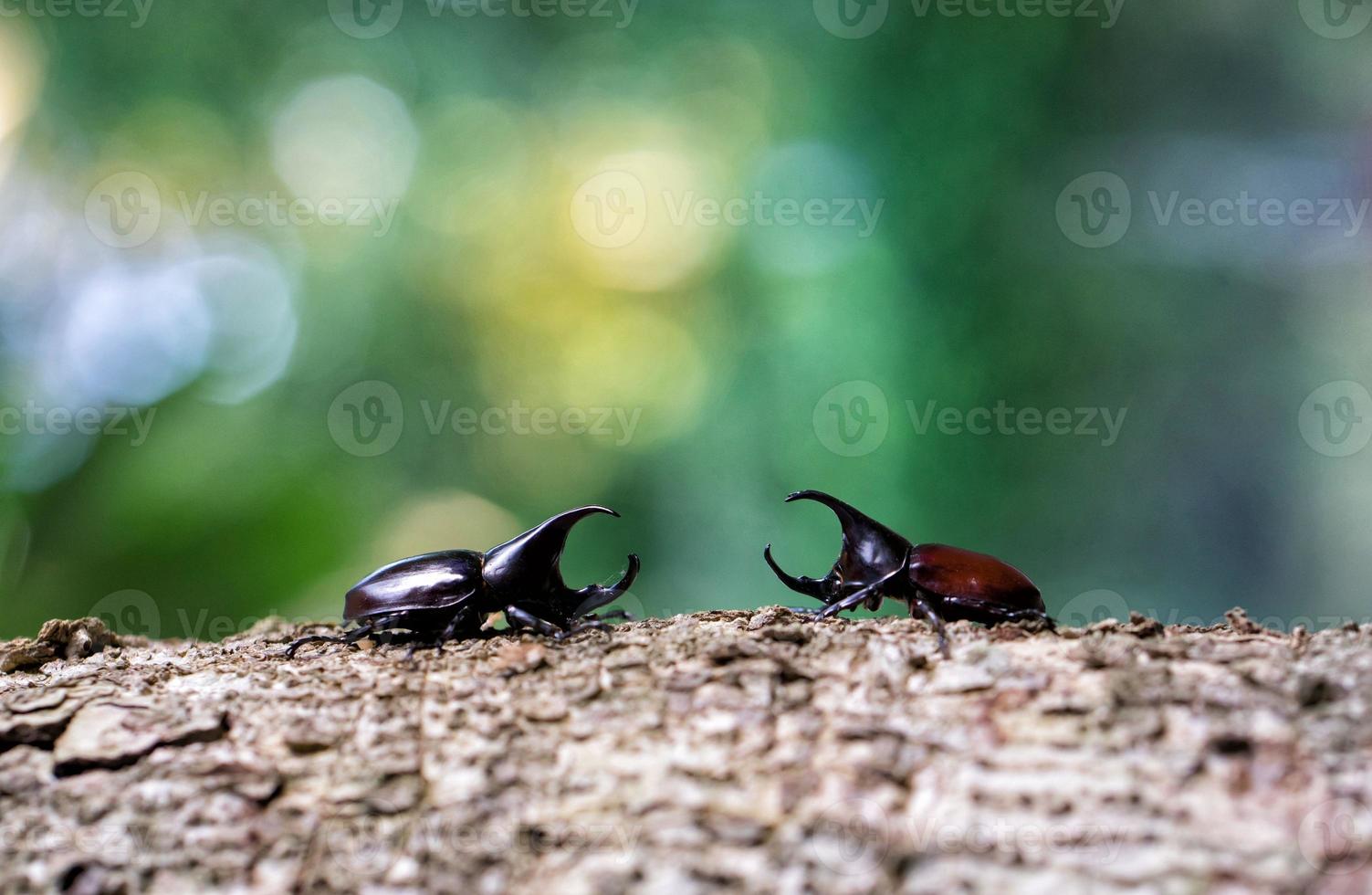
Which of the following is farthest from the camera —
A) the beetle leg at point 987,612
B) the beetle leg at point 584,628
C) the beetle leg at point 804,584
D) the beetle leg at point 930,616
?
the beetle leg at point 804,584

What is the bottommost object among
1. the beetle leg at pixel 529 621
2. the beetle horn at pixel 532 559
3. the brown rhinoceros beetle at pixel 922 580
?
the beetle leg at pixel 529 621

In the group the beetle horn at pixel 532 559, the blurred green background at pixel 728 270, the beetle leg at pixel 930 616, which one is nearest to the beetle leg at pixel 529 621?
the beetle horn at pixel 532 559

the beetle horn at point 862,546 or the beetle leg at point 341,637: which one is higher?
the beetle horn at point 862,546

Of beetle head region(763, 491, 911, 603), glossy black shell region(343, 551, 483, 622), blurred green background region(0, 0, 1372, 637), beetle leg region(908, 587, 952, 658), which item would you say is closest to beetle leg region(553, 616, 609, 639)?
glossy black shell region(343, 551, 483, 622)

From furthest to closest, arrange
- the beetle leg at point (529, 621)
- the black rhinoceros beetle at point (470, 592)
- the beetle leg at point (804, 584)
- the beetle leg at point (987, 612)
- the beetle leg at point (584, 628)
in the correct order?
the beetle leg at point (804, 584) → the black rhinoceros beetle at point (470, 592) → the beetle leg at point (987, 612) → the beetle leg at point (529, 621) → the beetle leg at point (584, 628)

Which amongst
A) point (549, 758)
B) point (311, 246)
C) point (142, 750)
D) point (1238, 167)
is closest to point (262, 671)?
point (142, 750)

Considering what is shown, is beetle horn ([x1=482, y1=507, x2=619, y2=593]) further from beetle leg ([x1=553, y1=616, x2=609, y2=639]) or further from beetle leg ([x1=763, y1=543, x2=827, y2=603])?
beetle leg ([x1=763, y1=543, x2=827, y2=603])

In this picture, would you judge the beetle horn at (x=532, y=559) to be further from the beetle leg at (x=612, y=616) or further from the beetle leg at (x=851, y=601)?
the beetle leg at (x=851, y=601)

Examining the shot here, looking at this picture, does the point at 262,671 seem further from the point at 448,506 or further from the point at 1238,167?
the point at 1238,167

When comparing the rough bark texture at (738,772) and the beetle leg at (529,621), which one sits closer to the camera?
the rough bark texture at (738,772)
